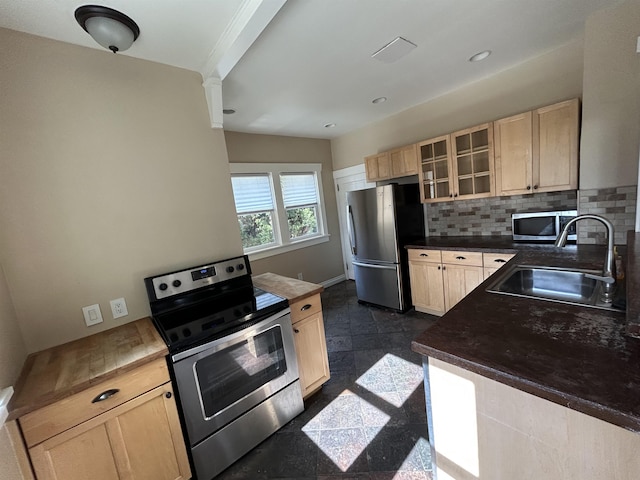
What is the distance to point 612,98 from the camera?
1.88m

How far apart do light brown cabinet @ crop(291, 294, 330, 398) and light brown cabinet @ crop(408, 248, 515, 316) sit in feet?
4.32

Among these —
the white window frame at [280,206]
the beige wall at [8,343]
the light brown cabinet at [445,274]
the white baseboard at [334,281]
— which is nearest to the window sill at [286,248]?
the white window frame at [280,206]

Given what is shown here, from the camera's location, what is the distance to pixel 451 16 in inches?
69.6

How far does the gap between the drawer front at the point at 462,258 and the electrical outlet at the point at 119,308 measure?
2870mm

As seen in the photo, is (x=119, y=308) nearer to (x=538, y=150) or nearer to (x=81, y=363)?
(x=81, y=363)

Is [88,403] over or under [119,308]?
under

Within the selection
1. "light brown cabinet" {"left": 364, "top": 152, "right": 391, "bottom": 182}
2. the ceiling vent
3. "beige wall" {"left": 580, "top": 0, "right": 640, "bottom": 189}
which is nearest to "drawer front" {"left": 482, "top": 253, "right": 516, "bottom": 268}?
"beige wall" {"left": 580, "top": 0, "right": 640, "bottom": 189}

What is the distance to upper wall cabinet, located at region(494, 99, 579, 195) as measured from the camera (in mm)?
2270

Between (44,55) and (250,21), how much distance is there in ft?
3.79

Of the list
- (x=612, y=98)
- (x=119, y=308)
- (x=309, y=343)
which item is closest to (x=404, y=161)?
(x=612, y=98)

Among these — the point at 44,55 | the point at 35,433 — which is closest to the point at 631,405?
the point at 35,433

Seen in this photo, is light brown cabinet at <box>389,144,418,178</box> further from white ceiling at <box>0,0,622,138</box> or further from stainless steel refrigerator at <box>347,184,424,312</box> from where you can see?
white ceiling at <box>0,0,622,138</box>

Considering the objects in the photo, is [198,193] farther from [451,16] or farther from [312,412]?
[451,16]

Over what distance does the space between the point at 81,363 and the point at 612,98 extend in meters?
3.63
